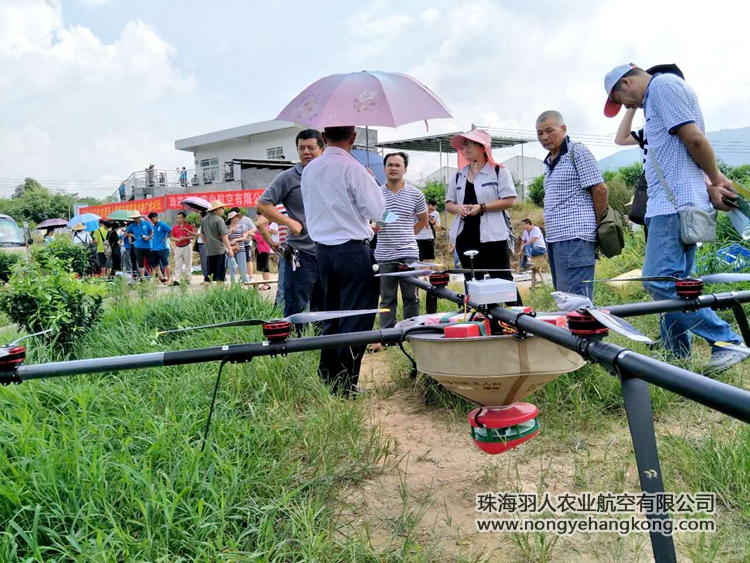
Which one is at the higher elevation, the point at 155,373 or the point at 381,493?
the point at 155,373

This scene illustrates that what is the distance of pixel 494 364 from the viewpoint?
5.68 ft

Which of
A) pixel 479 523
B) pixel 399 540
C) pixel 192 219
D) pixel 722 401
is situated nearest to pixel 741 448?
pixel 479 523

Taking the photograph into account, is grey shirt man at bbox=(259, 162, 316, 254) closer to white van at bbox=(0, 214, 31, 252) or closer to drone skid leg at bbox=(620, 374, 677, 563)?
drone skid leg at bbox=(620, 374, 677, 563)

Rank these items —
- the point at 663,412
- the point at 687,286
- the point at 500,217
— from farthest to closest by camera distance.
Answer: the point at 500,217 < the point at 663,412 < the point at 687,286

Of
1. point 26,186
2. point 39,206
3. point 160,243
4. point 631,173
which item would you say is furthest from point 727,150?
point 26,186

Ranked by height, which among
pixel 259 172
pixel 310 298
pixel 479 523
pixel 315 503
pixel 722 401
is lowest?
pixel 479 523

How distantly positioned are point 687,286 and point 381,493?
4.73 ft

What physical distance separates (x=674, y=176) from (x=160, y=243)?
453 inches

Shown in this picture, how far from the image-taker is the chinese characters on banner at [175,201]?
890 inches

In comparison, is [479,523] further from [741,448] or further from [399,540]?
[741,448]

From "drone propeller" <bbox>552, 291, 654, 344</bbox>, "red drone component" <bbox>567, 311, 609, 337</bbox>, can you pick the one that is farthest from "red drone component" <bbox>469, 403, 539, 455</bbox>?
"red drone component" <bbox>567, 311, 609, 337</bbox>

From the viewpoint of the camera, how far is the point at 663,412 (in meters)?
2.88

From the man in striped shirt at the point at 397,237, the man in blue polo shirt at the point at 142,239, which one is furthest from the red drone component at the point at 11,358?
the man in blue polo shirt at the point at 142,239

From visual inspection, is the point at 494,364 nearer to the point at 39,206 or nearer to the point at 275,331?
the point at 275,331
